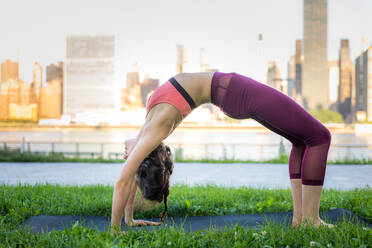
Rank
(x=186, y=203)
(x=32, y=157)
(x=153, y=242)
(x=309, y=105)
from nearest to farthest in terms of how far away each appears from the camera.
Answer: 1. (x=153, y=242)
2. (x=186, y=203)
3. (x=32, y=157)
4. (x=309, y=105)

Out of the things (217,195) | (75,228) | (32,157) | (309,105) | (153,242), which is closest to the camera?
(153,242)

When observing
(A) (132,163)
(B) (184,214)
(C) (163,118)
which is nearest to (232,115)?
(C) (163,118)

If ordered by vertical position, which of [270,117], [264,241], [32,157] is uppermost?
[270,117]

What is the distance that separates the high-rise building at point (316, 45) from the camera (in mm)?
70812

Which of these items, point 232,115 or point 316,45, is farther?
point 316,45

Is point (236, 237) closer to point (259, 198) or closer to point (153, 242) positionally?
point (153, 242)

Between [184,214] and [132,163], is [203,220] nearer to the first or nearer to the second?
[184,214]

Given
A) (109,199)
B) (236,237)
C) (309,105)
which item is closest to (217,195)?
(109,199)

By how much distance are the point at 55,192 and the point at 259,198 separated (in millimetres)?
2386

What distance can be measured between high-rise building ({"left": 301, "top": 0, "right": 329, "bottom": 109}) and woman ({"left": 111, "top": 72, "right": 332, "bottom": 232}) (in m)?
70.9

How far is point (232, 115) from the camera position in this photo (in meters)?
2.43

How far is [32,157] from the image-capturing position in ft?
35.6

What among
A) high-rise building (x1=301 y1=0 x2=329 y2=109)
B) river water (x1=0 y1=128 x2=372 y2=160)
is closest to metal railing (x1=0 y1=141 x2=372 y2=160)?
river water (x1=0 y1=128 x2=372 y2=160)

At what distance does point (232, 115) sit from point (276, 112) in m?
0.30
